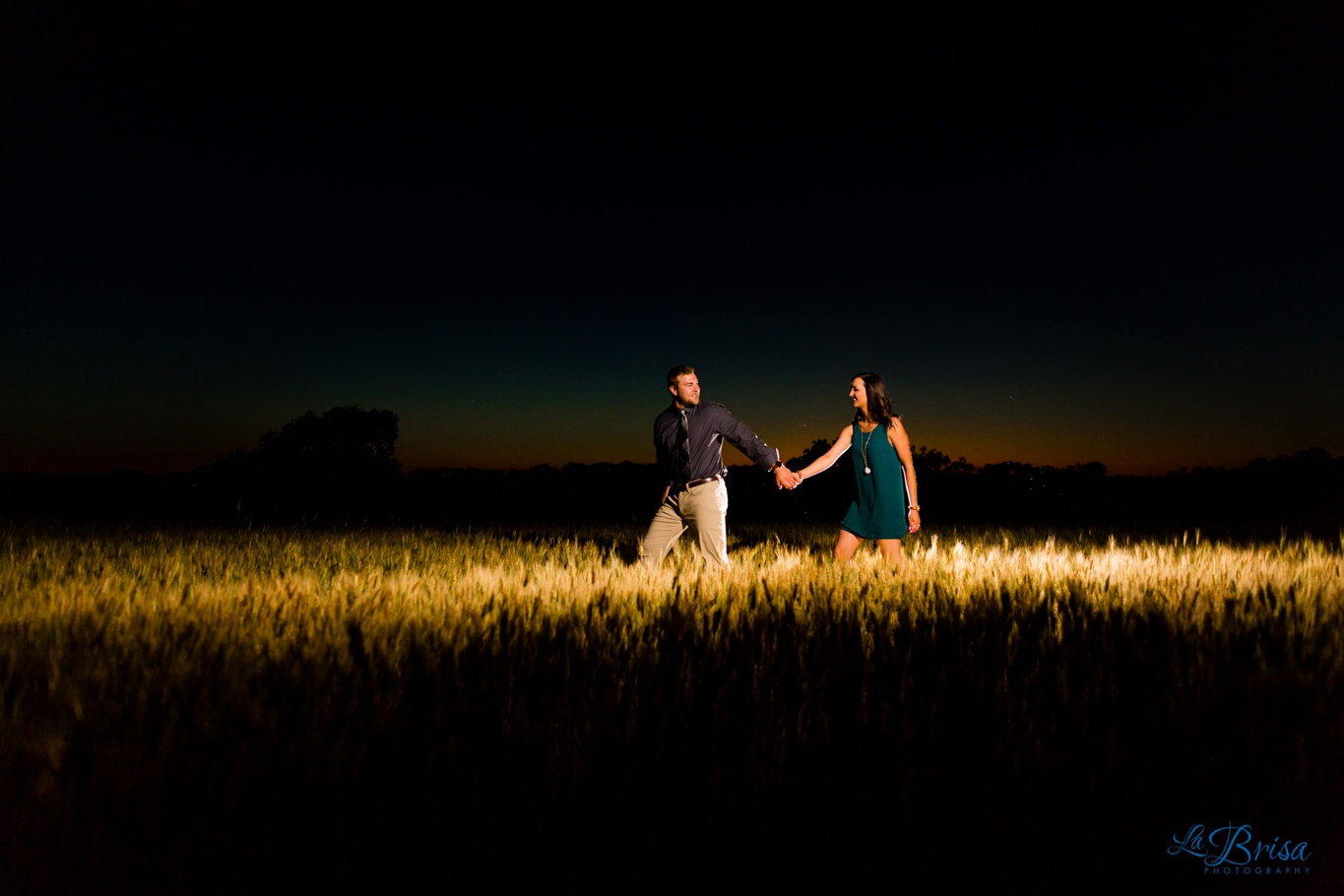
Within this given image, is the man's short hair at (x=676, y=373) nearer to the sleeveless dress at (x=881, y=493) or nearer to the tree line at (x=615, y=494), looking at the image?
the sleeveless dress at (x=881, y=493)

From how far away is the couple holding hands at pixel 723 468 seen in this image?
635 cm

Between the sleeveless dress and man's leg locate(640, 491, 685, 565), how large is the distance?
5.85 feet

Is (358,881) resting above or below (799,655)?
below

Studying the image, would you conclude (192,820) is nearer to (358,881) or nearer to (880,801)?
(358,881)

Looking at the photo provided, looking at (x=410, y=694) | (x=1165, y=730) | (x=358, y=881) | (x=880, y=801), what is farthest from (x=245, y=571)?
(x=1165, y=730)

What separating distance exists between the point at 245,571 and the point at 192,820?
5.15 m

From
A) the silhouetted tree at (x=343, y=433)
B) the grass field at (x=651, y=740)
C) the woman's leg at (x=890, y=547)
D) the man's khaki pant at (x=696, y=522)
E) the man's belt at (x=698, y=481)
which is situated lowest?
the grass field at (x=651, y=740)

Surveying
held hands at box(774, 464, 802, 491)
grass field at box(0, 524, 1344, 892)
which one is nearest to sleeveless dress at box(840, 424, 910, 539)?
held hands at box(774, 464, 802, 491)

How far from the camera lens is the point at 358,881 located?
1.56 metres

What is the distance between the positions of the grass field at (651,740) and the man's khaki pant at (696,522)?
8.26 ft

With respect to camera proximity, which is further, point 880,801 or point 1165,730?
point 1165,730

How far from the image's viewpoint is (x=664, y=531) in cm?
655

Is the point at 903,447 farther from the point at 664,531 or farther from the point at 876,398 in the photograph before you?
the point at 664,531

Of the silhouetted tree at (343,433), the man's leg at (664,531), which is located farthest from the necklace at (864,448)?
the silhouetted tree at (343,433)
